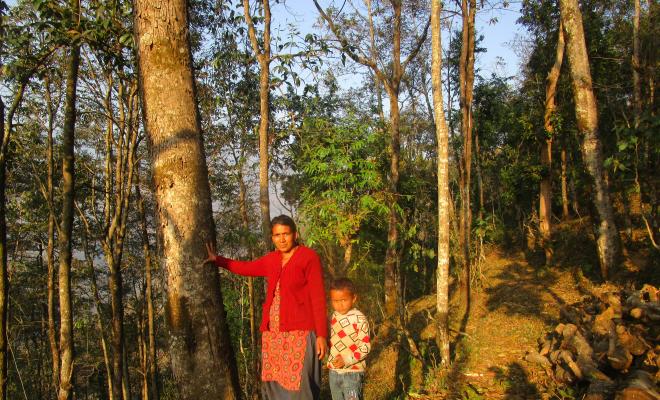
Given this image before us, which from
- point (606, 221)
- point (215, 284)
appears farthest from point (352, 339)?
point (606, 221)

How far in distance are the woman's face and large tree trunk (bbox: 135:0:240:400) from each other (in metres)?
0.62

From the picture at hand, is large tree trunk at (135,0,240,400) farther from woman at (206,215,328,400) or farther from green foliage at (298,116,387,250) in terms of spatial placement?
green foliage at (298,116,387,250)

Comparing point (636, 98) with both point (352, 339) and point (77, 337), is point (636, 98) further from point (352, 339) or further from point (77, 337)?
point (77, 337)

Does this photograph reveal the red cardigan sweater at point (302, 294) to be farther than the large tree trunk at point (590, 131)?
No

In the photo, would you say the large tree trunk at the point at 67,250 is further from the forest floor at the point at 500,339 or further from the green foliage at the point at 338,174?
the forest floor at the point at 500,339

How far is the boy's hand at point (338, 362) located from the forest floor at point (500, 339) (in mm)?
2536

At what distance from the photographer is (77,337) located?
2262 centimetres

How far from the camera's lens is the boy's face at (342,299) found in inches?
143

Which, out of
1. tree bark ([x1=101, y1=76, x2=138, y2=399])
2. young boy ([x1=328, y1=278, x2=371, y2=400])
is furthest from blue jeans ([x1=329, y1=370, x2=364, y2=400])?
tree bark ([x1=101, y1=76, x2=138, y2=399])

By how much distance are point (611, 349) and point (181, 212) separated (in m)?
4.74

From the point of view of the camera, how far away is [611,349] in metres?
4.76

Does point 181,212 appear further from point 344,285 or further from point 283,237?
point 344,285

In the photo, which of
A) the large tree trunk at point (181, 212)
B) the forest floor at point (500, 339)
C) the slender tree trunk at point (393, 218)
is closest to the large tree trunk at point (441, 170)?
the forest floor at point (500, 339)

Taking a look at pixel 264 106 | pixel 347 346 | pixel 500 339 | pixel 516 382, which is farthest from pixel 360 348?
pixel 264 106
